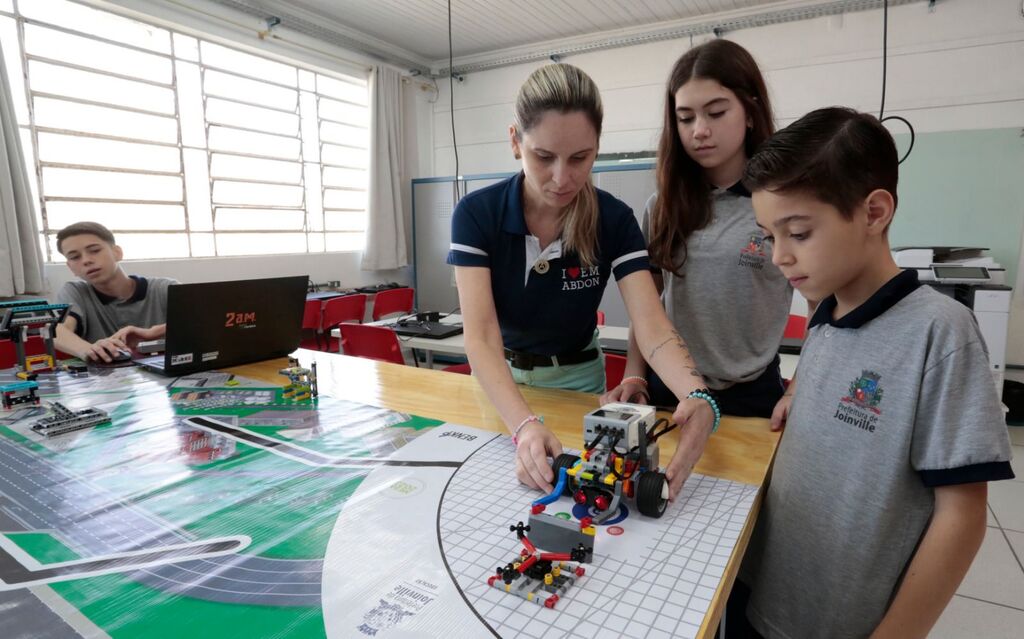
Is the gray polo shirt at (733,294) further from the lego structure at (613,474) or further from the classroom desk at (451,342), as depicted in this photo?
the classroom desk at (451,342)

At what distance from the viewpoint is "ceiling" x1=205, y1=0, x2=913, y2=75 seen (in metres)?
4.53

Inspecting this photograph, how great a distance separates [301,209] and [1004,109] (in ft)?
18.9

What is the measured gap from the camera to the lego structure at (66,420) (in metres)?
1.11

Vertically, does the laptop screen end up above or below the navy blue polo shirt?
below

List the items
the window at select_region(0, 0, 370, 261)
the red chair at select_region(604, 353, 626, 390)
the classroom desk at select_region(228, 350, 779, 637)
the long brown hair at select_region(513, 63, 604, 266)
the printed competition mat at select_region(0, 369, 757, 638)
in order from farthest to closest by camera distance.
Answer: the window at select_region(0, 0, 370, 261) → the red chair at select_region(604, 353, 626, 390) → the long brown hair at select_region(513, 63, 604, 266) → the classroom desk at select_region(228, 350, 779, 637) → the printed competition mat at select_region(0, 369, 757, 638)

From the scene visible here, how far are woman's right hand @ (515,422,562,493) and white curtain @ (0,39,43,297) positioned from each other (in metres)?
3.81

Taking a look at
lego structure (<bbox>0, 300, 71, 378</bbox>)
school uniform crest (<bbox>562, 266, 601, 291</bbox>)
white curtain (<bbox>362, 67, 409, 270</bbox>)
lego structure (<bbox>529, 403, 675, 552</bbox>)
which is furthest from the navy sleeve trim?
white curtain (<bbox>362, 67, 409, 270</bbox>)

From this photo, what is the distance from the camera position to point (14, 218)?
3.24 metres

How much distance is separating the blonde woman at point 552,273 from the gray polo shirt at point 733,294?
5.2 inches

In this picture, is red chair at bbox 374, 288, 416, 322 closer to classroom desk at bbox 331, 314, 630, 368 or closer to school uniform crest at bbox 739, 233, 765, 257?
classroom desk at bbox 331, 314, 630, 368

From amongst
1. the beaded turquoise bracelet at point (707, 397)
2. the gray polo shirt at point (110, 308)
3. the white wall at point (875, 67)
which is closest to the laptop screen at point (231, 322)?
the gray polo shirt at point (110, 308)

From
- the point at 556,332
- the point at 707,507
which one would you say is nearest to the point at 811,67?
the point at 556,332

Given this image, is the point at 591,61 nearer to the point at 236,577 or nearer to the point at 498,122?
the point at 498,122

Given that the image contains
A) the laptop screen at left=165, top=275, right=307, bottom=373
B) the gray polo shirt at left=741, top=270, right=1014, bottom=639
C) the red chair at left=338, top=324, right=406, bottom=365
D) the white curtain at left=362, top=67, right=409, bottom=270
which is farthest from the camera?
the white curtain at left=362, top=67, right=409, bottom=270
